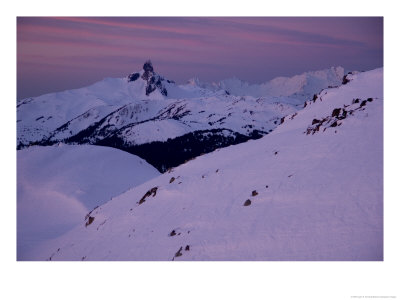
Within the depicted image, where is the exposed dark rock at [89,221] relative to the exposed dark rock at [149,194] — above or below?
below

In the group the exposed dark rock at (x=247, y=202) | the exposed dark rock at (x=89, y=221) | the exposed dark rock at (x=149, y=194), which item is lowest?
the exposed dark rock at (x=89, y=221)

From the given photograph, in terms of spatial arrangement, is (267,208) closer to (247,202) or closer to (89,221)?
(247,202)

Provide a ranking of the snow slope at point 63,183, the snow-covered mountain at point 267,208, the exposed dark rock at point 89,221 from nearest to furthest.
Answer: the snow-covered mountain at point 267,208 → the exposed dark rock at point 89,221 → the snow slope at point 63,183

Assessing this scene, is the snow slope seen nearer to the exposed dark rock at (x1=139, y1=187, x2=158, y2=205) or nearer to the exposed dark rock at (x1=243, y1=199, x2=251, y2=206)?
the exposed dark rock at (x1=139, y1=187, x2=158, y2=205)

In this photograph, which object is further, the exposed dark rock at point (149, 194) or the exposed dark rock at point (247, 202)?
the exposed dark rock at point (149, 194)

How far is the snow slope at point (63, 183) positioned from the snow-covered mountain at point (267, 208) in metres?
9.71

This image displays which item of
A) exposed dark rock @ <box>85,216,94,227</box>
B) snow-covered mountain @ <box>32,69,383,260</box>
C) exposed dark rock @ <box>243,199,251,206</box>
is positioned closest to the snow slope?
exposed dark rock @ <box>85,216,94,227</box>

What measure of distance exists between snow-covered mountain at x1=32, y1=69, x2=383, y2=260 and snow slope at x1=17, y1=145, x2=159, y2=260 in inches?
382

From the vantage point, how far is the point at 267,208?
20.5 metres

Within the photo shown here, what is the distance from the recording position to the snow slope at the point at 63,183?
140 feet

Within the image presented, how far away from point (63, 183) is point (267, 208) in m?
40.8

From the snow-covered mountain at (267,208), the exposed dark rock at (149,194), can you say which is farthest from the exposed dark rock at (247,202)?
the exposed dark rock at (149,194)

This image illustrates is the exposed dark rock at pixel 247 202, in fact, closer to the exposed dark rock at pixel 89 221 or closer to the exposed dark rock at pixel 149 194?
the exposed dark rock at pixel 149 194
